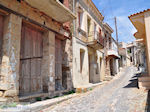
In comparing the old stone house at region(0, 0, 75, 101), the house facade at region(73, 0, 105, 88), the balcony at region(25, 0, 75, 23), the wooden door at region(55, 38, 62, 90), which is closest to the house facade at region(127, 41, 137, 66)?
the house facade at region(73, 0, 105, 88)

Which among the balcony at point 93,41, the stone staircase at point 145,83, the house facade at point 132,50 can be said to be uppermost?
the house facade at point 132,50

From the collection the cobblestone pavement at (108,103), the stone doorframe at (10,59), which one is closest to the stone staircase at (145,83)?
the cobblestone pavement at (108,103)

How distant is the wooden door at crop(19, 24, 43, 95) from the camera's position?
4781 mm

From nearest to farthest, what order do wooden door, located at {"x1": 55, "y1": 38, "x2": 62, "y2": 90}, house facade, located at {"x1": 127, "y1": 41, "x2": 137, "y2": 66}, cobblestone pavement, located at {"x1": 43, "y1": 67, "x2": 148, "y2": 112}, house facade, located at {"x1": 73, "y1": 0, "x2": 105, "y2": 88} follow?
cobblestone pavement, located at {"x1": 43, "y1": 67, "x2": 148, "y2": 112}, wooden door, located at {"x1": 55, "y1": 38, "x2": 62, "y2": 90}, house facade, located at {"x1": 73, "y1": 0, "x2": 105, "y2": 88}, house facade, located at {"x1": 127, "y1": 41, "x2": 137, "y2": 66}

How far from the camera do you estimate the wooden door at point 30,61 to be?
4.78 meters

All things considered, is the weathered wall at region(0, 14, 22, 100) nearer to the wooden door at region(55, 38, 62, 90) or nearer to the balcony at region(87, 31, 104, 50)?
the wooden door at region(55, 38, 62, 90)

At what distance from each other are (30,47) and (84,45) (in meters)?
5.13

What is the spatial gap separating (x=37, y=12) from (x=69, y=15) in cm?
151

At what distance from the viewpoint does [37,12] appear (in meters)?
5.18

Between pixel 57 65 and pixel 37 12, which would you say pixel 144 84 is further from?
pixel 37 12

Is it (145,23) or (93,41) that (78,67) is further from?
(145,23)

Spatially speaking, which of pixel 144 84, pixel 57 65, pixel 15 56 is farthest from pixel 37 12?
pixel 144 84

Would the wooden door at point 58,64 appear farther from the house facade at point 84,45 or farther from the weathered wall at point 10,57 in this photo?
the weathered wall at point 10,57

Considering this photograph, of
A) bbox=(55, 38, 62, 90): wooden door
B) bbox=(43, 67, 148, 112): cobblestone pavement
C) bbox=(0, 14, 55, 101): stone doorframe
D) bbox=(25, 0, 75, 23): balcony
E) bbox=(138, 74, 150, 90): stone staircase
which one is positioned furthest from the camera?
bbox=(55, 38, 62, 90): wooden door
